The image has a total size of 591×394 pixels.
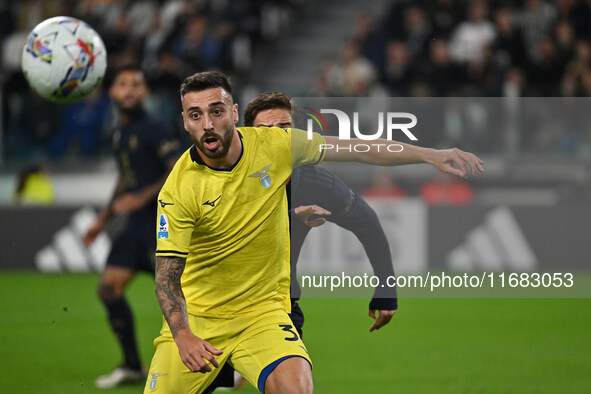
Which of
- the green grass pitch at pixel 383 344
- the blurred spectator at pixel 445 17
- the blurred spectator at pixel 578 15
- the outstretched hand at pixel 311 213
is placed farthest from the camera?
the blurred spectator at pixel 445 17

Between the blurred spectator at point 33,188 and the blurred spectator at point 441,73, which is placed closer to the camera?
the blurred spectator at point 441,73

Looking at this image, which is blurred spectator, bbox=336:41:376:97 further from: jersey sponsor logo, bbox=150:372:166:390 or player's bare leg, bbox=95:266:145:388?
jersey sponsor logo, bbox=150:372:166:390

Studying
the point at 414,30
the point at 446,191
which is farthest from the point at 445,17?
the point at 446,191

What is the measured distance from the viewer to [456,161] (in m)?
4.56

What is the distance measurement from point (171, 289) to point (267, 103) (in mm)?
1445

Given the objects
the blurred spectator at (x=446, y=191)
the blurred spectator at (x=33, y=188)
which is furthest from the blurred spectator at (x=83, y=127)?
the blurred spectator at (x=446, y=191)

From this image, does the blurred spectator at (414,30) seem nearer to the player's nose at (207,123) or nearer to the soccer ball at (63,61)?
the soccer ball at (63,61)

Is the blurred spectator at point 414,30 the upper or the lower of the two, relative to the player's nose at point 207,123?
upper

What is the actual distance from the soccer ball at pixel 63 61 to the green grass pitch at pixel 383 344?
214 centimetres

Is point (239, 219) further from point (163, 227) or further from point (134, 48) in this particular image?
point (134, 48)

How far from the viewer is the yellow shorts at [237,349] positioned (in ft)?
14.5

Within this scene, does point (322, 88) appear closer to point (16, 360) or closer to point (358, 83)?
point (358, 83)

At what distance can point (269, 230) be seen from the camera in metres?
4.65

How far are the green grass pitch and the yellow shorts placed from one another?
232 centimetres
